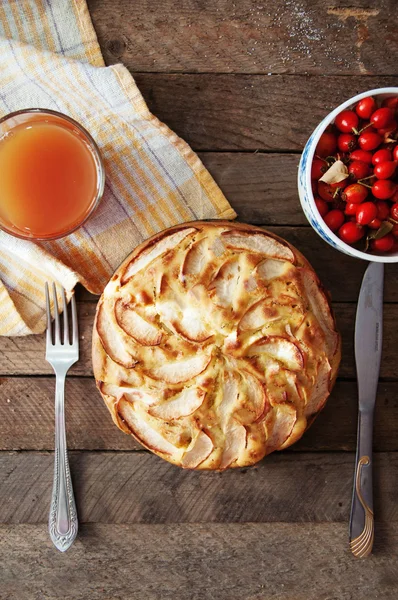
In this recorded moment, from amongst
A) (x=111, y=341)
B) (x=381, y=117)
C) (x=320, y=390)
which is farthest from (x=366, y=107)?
(x=111, y=341)

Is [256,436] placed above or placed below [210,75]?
below

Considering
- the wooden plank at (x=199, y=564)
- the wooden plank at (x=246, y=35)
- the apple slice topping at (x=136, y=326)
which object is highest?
the wooden plank at (x=246, y=35)

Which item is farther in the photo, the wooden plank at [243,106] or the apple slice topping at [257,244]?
the wooden plank at [243,106]

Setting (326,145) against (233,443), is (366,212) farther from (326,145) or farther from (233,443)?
(233,443)

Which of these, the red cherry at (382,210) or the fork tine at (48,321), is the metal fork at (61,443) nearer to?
the fork tine at (48,321)

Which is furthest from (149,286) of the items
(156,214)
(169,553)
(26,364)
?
(169,553)

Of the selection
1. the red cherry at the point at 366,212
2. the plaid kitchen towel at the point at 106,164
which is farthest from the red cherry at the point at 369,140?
→ the plaid kitchen towel at the point at 106,164

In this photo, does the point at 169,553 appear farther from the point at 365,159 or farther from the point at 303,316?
the point at 365,159

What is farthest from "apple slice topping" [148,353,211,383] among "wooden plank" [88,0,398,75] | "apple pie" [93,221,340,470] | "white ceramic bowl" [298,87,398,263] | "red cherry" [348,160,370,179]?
"wooden plank" [88,0,398,75]
